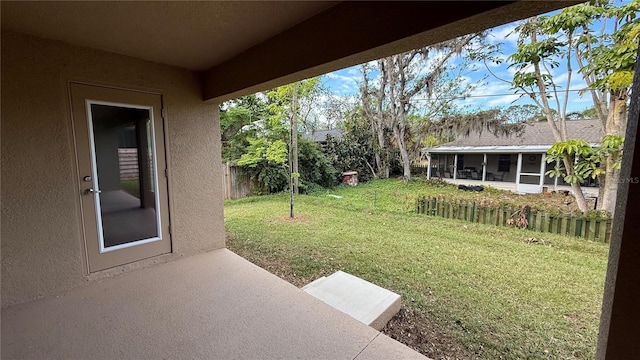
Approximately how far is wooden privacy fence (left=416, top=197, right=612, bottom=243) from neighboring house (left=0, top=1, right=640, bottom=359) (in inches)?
204

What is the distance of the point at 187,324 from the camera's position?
1.96m

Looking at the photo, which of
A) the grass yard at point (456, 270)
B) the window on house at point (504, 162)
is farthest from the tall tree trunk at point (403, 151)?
the grass yard at point (456, 270)

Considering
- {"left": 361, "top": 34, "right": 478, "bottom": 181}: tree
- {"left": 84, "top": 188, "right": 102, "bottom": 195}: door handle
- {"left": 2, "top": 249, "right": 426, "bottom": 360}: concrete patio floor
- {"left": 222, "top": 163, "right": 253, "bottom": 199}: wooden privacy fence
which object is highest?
{"left": 361, "top": 34, "right": 478, "bottom": 181}: tree

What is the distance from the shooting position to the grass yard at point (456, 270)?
2188 millimetres

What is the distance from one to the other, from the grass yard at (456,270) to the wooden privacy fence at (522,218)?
282mm

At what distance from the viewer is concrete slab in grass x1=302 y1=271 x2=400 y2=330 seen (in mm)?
2236

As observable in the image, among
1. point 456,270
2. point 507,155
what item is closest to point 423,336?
point 456,270

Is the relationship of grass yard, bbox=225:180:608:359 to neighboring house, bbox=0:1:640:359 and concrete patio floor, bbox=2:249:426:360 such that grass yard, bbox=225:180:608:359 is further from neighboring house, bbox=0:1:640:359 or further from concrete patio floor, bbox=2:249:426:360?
neighboring house, bbox=0:1:640:359

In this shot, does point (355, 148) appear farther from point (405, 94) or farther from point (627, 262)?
point (627, 262)

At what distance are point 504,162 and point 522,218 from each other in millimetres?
7496

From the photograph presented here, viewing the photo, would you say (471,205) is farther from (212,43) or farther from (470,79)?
(470,79)

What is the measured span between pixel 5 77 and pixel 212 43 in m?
1.61

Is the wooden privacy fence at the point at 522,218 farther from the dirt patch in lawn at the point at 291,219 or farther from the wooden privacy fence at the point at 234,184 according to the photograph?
the wooden privacy fence at the point at 234,184

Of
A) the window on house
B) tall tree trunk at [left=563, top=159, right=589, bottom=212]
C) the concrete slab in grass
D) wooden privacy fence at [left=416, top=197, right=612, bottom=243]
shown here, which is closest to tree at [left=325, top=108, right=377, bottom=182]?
the window on house
